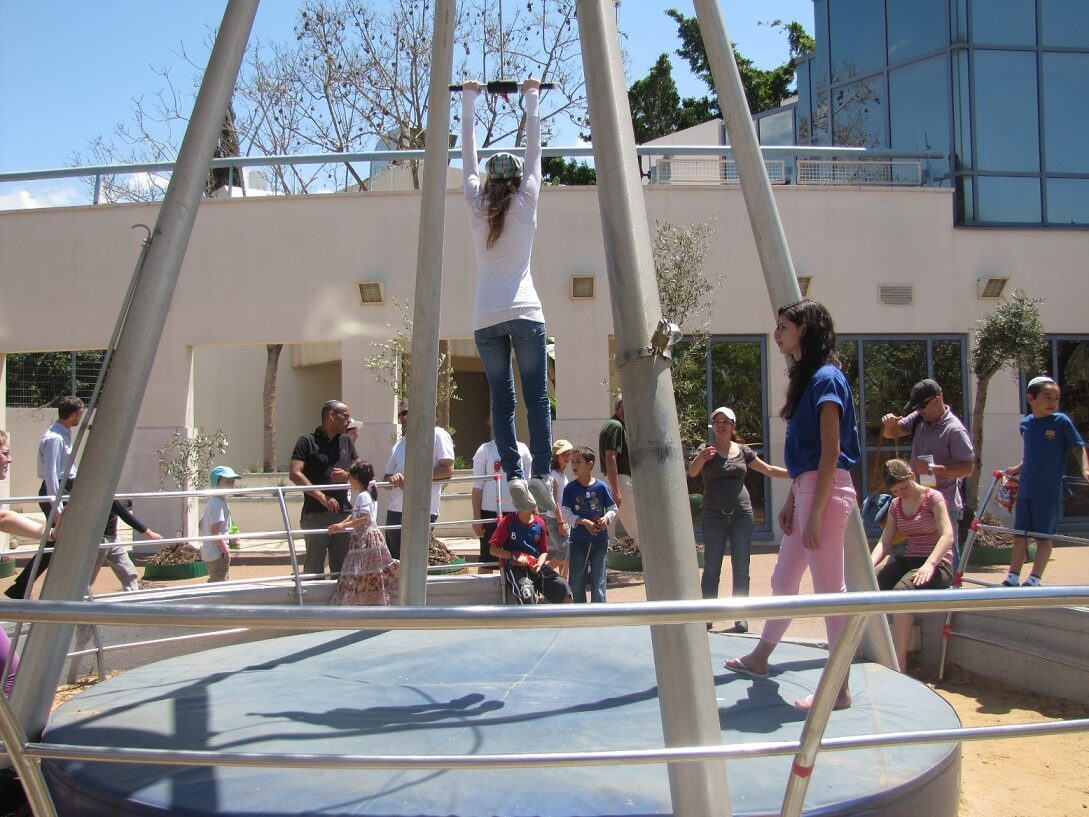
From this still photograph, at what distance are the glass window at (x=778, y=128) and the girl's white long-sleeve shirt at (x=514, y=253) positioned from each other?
1705 centimetres

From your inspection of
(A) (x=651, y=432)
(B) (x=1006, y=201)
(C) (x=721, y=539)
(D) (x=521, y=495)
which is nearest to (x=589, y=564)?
(C) (x=721, y=539)

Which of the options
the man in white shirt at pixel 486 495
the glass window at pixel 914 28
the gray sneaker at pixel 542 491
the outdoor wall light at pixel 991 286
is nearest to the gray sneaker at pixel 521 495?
the gray sneaker at pixel 542 491

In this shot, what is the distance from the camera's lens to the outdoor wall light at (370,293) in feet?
46.9

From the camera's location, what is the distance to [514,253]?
5.27 metres

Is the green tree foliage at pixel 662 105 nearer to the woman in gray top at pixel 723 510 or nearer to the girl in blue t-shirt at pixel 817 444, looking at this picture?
the woman in gray top at pixel 723 510

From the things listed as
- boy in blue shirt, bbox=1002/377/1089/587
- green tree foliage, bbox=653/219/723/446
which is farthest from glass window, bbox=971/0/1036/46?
boy in blue shirt, bbox=1002/377/1089/587

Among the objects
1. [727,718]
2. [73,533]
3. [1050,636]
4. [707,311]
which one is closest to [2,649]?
[73,533]

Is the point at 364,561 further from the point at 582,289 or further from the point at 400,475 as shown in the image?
the point at 582,289

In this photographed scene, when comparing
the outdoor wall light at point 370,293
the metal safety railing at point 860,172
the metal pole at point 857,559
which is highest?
the metal safety railing at point 860,172

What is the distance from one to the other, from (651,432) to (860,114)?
17.1 meters

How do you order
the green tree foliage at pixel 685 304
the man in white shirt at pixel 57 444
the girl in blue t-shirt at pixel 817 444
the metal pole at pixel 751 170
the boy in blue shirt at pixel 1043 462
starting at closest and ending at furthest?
the girl in blue t-shirt at pixel 817 444
the metal pole at pixel 751 170
the boy in blue shirt at pixel 1043 462
the man in white shirt at pixel 57 444
the green tree foliage at pixel 685 304

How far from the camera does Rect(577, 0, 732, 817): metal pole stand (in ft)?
9.18

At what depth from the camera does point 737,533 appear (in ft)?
24.1

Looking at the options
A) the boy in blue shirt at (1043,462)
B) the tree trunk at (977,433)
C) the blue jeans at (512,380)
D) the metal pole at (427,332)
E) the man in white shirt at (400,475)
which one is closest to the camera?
the blue jeans at (512,380)
